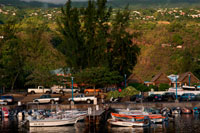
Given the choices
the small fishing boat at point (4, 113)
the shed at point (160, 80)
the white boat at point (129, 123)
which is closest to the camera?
the white boat at point (129, 123)

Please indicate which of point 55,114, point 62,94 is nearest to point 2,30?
point 62,94

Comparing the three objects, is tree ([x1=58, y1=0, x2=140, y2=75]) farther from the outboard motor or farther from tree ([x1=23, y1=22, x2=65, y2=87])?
the outboard motor

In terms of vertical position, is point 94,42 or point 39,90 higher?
point 94,42

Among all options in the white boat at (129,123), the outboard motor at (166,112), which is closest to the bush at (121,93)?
the outboard motor at (166,112)

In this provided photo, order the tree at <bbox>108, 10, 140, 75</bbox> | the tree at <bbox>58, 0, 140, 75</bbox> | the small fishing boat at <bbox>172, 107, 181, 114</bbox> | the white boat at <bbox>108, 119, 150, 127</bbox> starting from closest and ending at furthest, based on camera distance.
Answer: the white boat at <bbox>108, 119, 150, 127</bbox> → the small fishing boat at <bbox>172, 107, 181, 114</bbox> → the tree at <bbox>58, 0, 140, 75</bbox> → the tree at <bbox>108, 10, 140, 75</bbox>

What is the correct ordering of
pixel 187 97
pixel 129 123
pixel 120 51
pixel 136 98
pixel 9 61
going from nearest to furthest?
1. pixel 129 123
2. pixel 136 98
3. pixel 187 97
4. pixel 120 51
5. pixel 9 61

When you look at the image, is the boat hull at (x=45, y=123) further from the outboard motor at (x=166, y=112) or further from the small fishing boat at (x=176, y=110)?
the small fishing boat at (x=176, y=110)

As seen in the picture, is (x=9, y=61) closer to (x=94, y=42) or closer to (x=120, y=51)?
(x=94, y=42)

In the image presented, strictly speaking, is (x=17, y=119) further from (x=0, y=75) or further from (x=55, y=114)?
(x=0, y=75)

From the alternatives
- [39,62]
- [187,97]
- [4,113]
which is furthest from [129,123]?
[39,62]

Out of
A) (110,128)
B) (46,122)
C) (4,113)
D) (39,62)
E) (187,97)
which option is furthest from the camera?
(39,62)

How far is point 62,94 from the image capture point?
83750mm

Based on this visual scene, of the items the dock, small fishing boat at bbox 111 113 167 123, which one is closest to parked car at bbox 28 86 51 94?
the dock

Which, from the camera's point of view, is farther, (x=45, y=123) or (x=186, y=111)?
(x=186, y=111)
